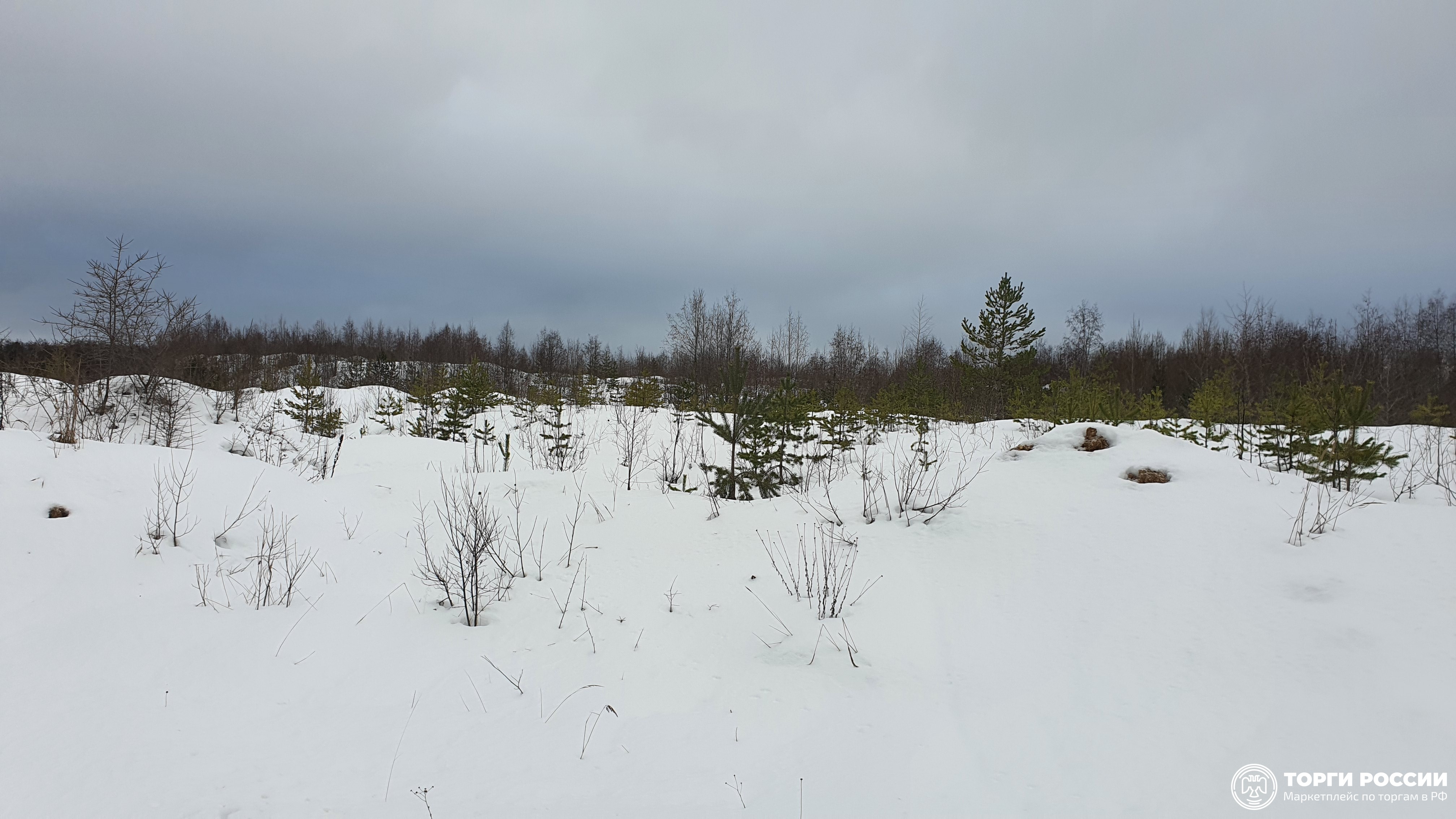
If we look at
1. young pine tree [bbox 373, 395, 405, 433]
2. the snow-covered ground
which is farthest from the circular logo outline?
young pine tree [bbox 373, 395, 405, 433]

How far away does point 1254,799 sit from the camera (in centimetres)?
224

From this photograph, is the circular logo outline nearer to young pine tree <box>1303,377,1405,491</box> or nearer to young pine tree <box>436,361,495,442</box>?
young pine tree <box>1303,377,1405,491</box>

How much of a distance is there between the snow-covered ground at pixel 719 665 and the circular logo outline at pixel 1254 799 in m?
0.03

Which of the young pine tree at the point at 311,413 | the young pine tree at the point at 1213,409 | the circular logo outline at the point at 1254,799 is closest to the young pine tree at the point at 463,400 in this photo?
the young pine tree at the point at 311,413

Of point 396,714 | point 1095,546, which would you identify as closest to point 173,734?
point 396,714

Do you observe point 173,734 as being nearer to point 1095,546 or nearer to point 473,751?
point 473,751

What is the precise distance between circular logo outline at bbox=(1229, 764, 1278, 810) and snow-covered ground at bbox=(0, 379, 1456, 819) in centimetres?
3

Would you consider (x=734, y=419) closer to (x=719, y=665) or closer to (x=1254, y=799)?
(x=719, y=665)

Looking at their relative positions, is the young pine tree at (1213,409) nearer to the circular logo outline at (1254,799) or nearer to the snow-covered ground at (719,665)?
the snow-covered ground at (719,665)

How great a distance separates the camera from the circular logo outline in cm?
221

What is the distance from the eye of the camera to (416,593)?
4422 millimetres

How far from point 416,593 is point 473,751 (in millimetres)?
2219

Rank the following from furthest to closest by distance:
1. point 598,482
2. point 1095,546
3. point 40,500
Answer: point 598,482
point 1095,546
point 40,500

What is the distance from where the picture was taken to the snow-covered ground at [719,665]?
7.74 ft
